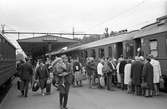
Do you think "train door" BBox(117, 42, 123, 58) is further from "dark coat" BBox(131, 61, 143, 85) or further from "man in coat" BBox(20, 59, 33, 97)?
"man in coat" BBox(20, 59, 33, 97)

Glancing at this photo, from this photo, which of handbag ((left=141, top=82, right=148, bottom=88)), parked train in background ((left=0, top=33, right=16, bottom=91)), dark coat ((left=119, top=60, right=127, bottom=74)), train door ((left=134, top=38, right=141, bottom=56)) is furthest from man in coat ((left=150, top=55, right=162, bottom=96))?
parked train in background ((left=0, top=33, right=16, bottom=91))

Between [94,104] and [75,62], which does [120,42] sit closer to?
[75,62]

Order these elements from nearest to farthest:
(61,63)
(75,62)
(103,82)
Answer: (61,63) < (103,82) < (75,62)

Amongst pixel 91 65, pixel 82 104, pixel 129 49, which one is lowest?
pixel 82 104

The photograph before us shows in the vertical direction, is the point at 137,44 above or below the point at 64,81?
above

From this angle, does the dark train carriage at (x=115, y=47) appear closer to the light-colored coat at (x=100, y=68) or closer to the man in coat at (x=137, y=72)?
the light-colored coat at (x=100, y=68)

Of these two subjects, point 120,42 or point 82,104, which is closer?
point 82,104

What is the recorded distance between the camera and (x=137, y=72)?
10.5m

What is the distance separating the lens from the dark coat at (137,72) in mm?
10531

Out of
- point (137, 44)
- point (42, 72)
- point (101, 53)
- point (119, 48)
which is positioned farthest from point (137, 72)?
point (101, 53)

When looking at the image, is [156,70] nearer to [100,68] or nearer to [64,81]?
[100,68]

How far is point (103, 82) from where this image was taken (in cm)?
1338

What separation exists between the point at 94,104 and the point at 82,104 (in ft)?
1.48

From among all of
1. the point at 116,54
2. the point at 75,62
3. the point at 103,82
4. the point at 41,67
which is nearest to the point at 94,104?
the point at 41,67
